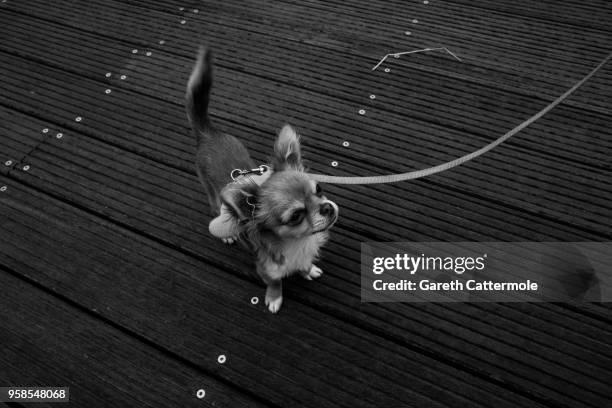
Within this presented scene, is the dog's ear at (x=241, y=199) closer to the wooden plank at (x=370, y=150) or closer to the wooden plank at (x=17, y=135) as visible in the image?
the wooden plank at (x=370, y=150)

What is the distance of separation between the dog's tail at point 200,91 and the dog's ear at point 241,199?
0.49 metres

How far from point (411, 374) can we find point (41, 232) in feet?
6.53

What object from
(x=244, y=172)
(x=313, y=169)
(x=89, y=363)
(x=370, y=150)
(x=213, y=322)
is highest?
(x=370, y=150)

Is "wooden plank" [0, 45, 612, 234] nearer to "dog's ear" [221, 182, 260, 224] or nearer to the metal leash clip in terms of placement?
the metal leash clip

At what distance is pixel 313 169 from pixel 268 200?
787 mm

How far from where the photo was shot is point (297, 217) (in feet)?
5.34

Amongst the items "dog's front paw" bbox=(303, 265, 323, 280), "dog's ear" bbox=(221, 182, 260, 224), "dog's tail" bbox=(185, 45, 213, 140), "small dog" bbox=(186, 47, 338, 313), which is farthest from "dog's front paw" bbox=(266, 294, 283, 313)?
"dog's tail" bbox=(185, 45, 213, 140)

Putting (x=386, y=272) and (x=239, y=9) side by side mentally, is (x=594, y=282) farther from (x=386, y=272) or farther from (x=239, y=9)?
(x=239, y=9)

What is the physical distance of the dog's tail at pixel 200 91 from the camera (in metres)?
1.71

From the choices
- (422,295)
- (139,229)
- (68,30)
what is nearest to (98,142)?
(139,229)

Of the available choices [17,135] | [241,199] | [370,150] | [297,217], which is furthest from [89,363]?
[370,150]

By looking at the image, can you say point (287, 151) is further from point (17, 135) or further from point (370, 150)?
point (17, 135)

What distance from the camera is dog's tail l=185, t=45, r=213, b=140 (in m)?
1.71

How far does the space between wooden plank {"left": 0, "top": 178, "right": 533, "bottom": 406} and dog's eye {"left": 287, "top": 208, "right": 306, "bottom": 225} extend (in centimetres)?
51
